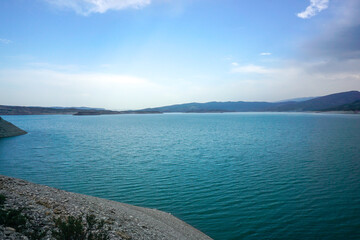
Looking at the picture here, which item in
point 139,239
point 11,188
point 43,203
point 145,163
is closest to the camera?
point 139,239

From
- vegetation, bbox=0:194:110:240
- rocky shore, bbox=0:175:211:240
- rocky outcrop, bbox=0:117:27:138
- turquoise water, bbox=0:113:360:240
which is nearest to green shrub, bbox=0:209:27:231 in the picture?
vegetation, bbox=0:194:110:240

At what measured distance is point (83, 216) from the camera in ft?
32.2

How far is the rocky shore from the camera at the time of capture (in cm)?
811

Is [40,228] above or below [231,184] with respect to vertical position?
above

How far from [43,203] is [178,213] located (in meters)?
8.02

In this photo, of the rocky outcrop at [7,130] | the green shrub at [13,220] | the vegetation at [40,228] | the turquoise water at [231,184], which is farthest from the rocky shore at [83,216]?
the rocky outcrop at [7,130]

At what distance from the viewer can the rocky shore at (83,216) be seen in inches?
319

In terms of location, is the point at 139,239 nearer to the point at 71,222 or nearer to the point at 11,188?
the point at 71,222

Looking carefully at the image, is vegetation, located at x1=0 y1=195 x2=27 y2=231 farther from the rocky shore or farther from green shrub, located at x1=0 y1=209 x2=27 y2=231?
the rocky shore

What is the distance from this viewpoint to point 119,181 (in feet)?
68.2

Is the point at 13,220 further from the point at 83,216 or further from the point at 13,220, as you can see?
the point at 83,216

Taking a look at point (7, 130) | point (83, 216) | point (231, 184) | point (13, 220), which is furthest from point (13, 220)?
point (7, 130)

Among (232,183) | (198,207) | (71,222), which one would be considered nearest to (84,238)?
(71,222)

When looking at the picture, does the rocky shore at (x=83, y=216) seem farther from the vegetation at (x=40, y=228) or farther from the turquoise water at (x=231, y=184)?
the turquoise water at (x=231, y=184)
